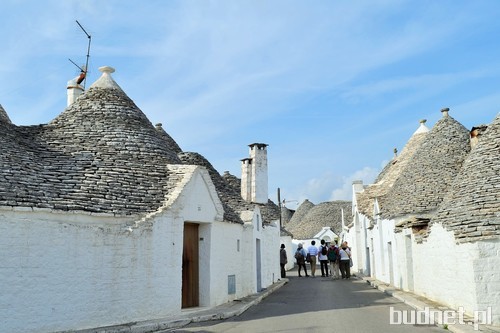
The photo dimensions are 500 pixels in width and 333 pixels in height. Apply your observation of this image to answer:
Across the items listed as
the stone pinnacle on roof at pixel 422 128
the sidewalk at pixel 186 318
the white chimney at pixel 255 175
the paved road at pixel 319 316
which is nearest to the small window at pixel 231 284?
the sidewalk at pixel 186 318

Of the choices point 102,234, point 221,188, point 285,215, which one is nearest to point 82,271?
point 102,234

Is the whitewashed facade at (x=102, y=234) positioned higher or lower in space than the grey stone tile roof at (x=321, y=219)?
lower

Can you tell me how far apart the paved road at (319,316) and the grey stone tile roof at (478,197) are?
228 centimetres

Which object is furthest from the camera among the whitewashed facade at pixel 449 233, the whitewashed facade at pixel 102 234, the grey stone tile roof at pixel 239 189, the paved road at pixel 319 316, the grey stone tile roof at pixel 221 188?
the grey stone tile roof at pixel 239 189

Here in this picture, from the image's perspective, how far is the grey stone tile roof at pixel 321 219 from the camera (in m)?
53.7

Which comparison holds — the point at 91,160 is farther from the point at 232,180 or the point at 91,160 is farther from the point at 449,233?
the point at 232,180

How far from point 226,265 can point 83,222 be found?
5.20 m

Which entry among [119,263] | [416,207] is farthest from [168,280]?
[416,207]

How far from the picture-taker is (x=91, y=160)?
1203 centimetres

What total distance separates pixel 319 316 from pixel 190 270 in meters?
3.56

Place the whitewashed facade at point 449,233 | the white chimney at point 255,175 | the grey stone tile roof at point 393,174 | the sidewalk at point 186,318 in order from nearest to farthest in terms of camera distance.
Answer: the sidewalk at point 186,318
the whitewashed facade at point 449,233
the white chimney at point 255,175
the grey stone tile roof at point 393,174

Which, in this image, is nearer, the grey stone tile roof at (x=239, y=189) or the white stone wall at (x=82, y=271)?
the white stone wall at (x=82, y=271)

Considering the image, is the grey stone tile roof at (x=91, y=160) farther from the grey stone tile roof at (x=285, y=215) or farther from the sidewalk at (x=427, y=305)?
the grey stone tile roof at (x=285, y=215)

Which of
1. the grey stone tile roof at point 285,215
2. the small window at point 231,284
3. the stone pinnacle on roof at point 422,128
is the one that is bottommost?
the small window at point 231,284
